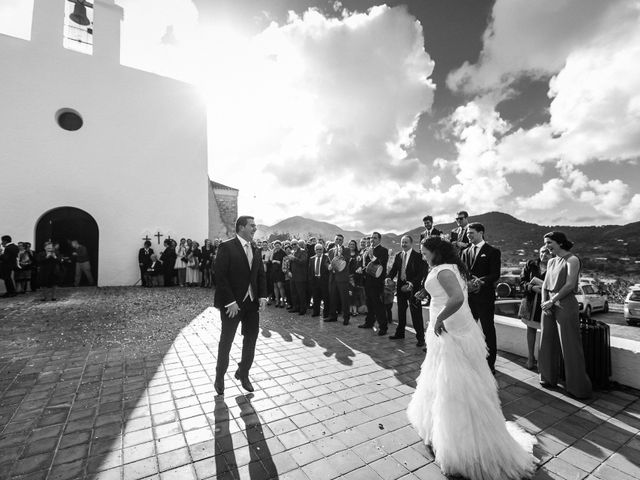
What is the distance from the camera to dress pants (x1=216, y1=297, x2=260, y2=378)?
3764 mm

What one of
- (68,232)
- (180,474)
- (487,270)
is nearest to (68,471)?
(180,474)

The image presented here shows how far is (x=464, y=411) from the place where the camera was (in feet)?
8.16

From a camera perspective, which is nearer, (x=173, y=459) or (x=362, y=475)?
(x=362, y=475)

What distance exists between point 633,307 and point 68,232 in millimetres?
23894

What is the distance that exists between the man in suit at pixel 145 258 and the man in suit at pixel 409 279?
37.8ft

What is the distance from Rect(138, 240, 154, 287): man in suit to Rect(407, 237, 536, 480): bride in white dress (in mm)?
13534

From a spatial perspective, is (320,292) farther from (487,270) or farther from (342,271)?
(487,270)


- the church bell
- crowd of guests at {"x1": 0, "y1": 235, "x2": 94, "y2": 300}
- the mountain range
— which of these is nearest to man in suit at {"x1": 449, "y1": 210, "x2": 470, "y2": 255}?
crowd of guests at {"x1": 0, "y1": 235, "x2": 94, "y2": 300}

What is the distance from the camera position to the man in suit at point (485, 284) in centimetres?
446

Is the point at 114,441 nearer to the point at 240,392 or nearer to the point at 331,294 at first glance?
the point at 240,392

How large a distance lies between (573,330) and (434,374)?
2397 millimetres

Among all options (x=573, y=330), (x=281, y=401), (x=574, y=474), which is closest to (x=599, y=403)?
(x=573, y=330)

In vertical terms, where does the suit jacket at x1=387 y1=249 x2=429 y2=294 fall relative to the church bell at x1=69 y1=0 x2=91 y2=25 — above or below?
below

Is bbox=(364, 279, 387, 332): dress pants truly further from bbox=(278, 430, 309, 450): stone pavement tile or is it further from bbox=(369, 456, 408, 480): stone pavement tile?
bbox=(369, 456, 408, 480): stone pavement tile
